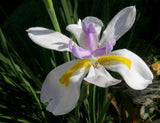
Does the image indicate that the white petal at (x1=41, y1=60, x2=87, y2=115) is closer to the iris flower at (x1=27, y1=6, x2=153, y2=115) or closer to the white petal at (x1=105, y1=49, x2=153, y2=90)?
the iris flower at (x1=27, y1=6, x2=153, y2=115)

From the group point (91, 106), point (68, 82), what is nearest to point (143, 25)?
point (91, 106)

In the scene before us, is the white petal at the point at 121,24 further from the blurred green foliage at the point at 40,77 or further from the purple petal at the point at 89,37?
the blurred green foliage at the point at 40,77

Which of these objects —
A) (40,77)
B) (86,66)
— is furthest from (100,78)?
(40,77)

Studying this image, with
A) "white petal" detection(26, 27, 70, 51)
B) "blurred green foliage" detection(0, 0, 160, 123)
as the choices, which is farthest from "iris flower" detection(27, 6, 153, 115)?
"blurred green foliage" detection(0, 0, 160, 123)

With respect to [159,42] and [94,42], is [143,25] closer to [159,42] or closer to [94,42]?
[159,42]

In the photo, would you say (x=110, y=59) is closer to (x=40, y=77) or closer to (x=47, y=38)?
(x=47, y=38)

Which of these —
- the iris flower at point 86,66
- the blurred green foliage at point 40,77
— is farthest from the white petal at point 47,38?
the blurred green foliage at point 40,77
